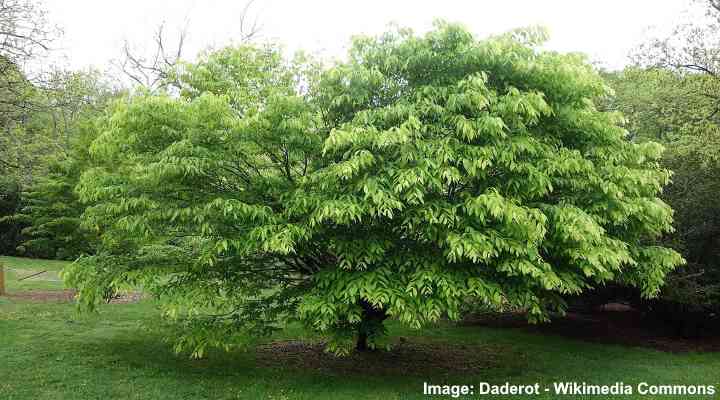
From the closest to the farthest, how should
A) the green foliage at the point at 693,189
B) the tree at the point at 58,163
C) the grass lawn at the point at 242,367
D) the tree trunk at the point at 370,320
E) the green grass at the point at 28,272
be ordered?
the tree trunk at the point at 370,320
the grass lawn at the point at 242,367
the green foliage at the point at 693,189
the tree at the point at 58,163
the green grass at the point at 28,272

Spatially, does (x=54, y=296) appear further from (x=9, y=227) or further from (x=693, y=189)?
(x=693, y=189)

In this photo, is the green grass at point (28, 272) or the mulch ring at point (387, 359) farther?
the green grass at point (28, 272)

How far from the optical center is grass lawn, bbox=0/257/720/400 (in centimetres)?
929

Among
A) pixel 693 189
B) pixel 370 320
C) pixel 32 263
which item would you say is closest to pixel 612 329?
pixel 693 189

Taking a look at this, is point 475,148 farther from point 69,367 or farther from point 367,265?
point 69,367

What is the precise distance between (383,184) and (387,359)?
19.2ft

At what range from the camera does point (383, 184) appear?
735cm

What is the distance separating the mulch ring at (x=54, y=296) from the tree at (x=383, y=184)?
33.4 ft

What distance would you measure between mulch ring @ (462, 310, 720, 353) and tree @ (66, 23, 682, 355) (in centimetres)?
815

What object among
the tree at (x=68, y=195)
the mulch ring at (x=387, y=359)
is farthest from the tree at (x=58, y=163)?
the mulch ring at (x=387, y=359)

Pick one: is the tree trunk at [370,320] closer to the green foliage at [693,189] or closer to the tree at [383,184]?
the tree at [383,184]

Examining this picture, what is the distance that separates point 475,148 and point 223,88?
4.60 metres

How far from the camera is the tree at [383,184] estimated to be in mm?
7336

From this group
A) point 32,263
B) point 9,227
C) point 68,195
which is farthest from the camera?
point 9,227
